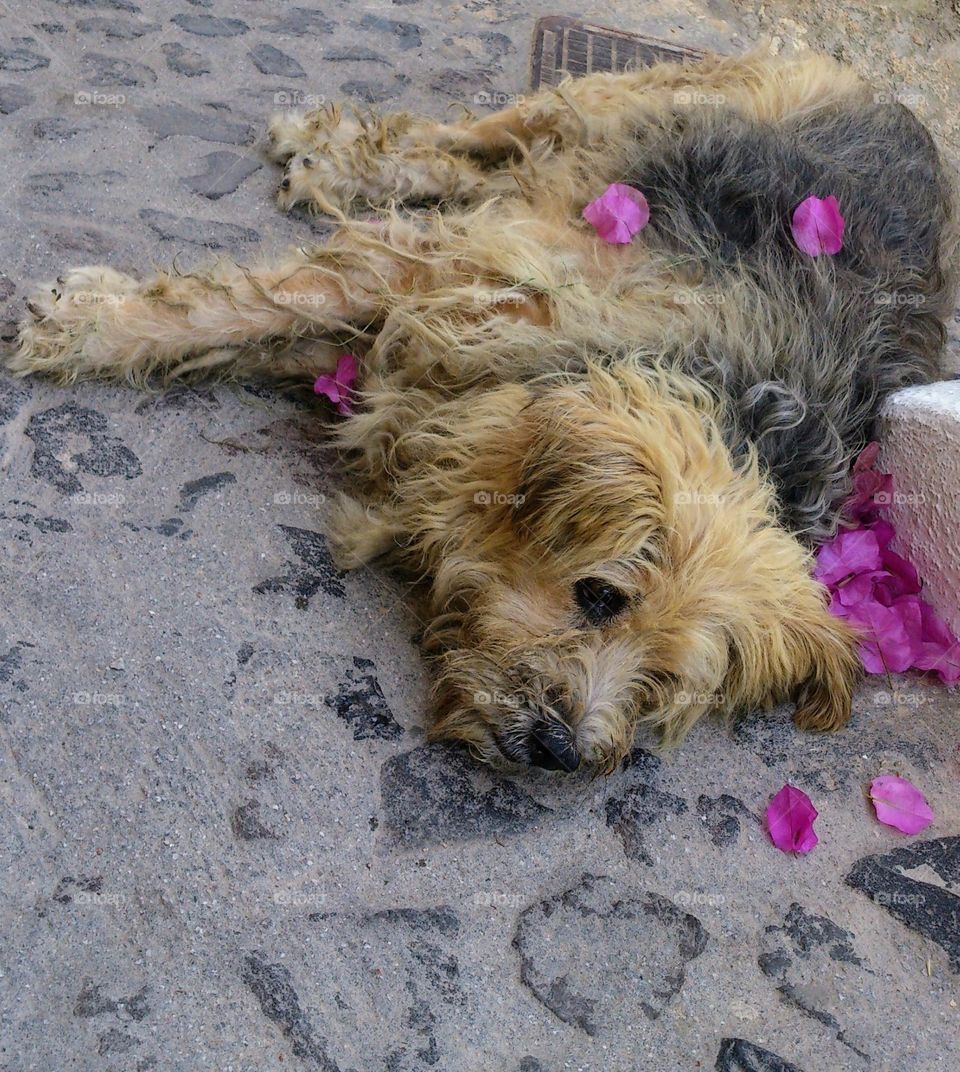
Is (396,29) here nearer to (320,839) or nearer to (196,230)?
(196,230)

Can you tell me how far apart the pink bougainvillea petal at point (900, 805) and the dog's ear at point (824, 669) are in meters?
0.23

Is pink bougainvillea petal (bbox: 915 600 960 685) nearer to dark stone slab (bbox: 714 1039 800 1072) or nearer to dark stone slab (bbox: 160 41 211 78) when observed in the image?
dark stone slab (bbox: 714 1039 800 1072)

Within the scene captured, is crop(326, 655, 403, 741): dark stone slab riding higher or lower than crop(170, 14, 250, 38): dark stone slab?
lower

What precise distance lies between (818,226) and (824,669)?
5.42 feet

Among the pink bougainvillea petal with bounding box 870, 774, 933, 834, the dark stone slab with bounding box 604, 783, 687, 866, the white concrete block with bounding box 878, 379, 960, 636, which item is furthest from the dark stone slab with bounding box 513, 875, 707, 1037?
the white concrete block with bounding box 878, 379, 960, 636

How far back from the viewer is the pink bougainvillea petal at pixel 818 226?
3.93 meters

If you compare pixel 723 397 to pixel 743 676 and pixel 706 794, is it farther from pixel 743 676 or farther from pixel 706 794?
pixel 706 794

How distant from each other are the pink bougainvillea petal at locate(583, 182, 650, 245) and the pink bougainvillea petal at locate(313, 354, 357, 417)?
1.00 meters

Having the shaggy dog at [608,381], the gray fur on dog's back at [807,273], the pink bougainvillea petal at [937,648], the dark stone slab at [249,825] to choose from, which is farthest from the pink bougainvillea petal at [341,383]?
the pink bougainvillea petal at [937,648]

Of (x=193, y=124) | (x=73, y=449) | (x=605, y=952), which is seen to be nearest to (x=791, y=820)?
(x=605, y=952)

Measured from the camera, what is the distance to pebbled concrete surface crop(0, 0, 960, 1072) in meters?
2.52

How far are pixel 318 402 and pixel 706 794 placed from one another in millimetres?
1972

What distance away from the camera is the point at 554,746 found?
9.75 ft

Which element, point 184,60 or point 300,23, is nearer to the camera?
point 184,60
